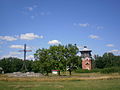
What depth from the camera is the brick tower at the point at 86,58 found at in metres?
87.4

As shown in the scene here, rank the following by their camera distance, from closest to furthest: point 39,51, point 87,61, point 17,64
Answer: point 39,51
point 87,61
point 17,64

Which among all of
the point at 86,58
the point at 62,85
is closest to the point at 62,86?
the point at 62,85

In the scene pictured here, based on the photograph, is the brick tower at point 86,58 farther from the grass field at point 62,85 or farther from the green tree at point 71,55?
the grass field at point 62,85

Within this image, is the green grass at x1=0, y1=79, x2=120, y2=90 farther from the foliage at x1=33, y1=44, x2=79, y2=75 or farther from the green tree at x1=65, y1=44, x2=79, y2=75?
the green tree at x1=65, y1=44, x2=79, y2=75

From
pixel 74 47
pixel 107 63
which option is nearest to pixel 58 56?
pixel 74 47

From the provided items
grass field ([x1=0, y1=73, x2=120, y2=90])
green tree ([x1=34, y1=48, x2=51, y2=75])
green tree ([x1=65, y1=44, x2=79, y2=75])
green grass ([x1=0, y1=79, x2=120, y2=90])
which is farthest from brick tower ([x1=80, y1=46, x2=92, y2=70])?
green grass ([x1=0, y1=79, x2=120, y2=90])

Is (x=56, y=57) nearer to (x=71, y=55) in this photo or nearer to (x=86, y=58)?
(x=71, y=55)

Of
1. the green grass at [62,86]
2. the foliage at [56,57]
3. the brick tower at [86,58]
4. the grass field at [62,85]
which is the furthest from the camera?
the brick tower at [86,58]

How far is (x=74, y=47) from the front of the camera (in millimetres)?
66812

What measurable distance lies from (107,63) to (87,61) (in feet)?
79.0

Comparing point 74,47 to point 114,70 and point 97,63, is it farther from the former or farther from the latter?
point 97,63

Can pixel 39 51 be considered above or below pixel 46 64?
above

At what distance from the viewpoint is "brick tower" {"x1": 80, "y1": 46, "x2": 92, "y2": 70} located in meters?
87.4

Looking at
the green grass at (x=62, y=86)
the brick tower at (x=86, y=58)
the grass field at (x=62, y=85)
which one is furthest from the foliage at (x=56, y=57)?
the green grass at (x=62, y=86)
